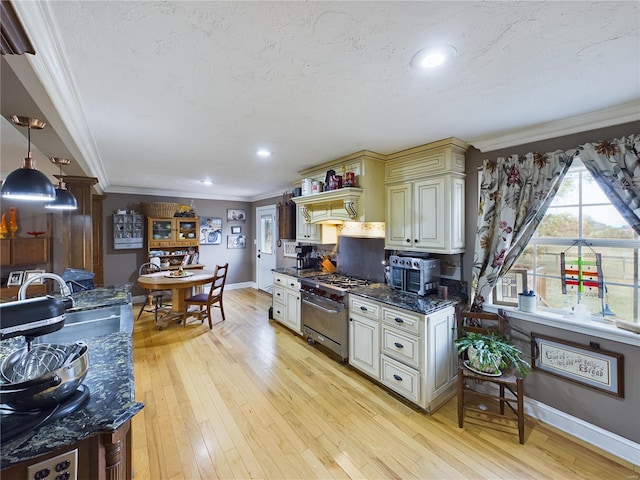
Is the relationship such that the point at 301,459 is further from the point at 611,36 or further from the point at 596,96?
the point at 596,96

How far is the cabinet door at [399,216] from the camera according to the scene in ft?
9.52

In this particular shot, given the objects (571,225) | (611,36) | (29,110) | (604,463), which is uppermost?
(611,36)

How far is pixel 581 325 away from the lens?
2062 millimetres

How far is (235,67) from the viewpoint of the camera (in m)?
1.42

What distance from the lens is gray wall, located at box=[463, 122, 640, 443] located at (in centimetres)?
188

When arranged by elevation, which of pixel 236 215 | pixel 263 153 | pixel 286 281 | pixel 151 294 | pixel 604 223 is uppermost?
pixel 263 153

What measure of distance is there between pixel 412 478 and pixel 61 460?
1836mm

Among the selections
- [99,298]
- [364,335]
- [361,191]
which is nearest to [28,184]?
[99,298]

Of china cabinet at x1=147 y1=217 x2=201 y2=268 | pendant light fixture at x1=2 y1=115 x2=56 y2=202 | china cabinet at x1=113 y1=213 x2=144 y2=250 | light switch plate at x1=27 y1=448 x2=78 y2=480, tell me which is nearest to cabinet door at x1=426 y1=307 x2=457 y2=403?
light switch plate at x1=27 y1=448 x2=78 y2=480

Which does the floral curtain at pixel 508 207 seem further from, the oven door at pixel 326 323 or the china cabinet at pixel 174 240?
the china cabinet at pixel 174 240

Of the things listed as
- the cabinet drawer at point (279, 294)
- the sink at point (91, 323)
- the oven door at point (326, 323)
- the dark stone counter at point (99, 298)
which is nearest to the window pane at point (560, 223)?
the oven door at point (326, 323)

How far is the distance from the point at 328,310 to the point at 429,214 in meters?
1.57

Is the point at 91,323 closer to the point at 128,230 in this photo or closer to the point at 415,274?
the point at 415,274

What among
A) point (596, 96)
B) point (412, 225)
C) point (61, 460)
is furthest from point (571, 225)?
point (61, 460)
